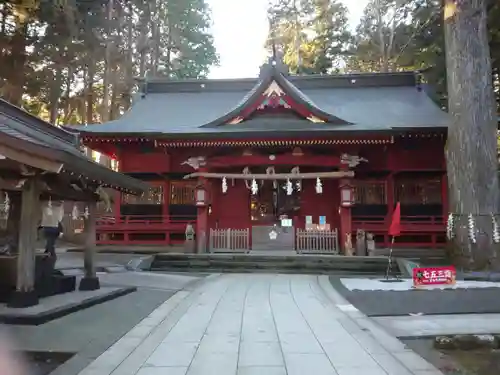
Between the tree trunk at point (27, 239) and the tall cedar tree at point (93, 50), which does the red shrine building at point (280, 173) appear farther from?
the tree trunk at point (27, 239)

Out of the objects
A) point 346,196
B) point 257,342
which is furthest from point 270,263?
point 257,342

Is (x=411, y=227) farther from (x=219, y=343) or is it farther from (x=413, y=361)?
(x=219, y=343)

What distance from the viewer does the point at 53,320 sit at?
6.00m

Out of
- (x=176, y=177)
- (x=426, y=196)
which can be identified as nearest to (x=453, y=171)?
(x=426, y=196)

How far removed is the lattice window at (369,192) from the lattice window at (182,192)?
22.0ft

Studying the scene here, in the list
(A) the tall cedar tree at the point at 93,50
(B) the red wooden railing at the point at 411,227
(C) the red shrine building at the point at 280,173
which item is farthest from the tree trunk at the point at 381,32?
(B) the red wooden railing at the point at 411,227

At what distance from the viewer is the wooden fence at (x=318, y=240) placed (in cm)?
1422

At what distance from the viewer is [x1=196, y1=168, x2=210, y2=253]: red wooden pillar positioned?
46.9 feet

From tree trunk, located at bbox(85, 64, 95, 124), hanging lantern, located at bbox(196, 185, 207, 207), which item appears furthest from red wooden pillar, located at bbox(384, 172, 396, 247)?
tree trunk, located at bbox(85, 64, 95, 124)

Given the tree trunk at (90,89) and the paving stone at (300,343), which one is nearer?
the paving stone at (300,343)

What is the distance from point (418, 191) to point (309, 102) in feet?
18.8

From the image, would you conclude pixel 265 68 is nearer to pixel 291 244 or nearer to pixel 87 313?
pixel 291 244

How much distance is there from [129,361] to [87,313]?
2723mm

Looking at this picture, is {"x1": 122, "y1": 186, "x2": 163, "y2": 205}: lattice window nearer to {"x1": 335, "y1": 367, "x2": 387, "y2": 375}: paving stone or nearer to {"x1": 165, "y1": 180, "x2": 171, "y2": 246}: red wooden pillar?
{"x1": 165, "y1": 180, "x2": 171, "y2": 246}: red wooden pillar
